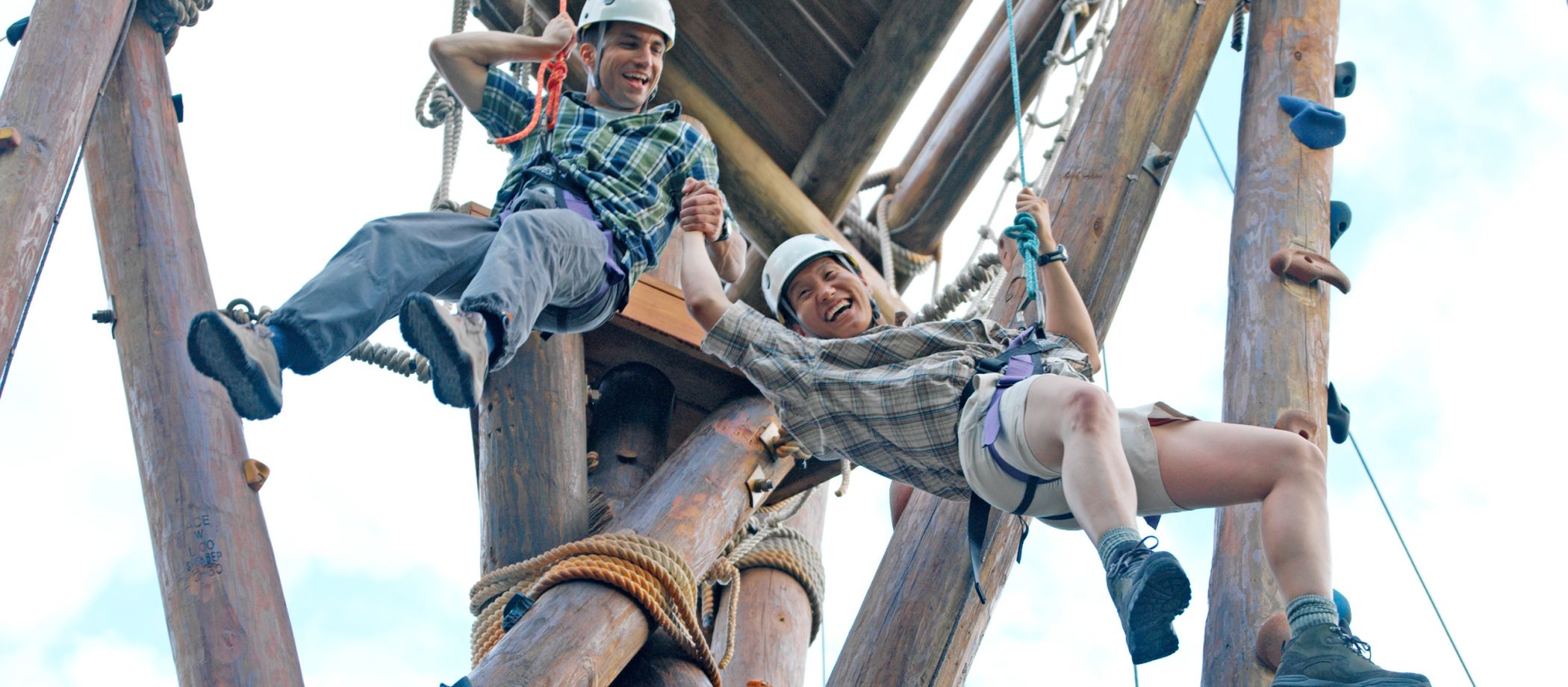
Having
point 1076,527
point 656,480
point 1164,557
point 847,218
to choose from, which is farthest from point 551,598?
point 847,218

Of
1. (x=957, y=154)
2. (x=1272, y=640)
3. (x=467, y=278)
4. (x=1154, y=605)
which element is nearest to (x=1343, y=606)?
(x=1272, y=640)

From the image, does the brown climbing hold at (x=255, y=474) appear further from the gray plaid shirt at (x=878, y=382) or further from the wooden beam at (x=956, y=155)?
the wooden beam at (x=956, y=155)

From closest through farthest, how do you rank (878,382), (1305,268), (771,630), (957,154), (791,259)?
(878,382) < (1305,268) < (791,259) < (771,630) < (957,154)

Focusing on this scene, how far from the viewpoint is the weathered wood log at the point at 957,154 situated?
6.73 meters

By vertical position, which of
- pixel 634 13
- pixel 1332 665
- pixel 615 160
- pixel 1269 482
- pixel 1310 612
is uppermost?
pixel 634 13

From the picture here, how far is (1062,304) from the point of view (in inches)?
147

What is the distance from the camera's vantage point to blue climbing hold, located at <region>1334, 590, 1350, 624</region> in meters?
3.00

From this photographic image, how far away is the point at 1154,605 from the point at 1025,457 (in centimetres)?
59

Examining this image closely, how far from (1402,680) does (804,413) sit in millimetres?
1482

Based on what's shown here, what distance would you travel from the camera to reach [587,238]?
12.6ft

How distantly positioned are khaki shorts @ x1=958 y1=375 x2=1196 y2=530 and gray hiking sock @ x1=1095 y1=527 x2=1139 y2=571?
0.32m

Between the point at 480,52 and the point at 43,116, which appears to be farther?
the point at 480,52

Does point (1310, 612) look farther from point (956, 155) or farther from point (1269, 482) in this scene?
point (956, 155)

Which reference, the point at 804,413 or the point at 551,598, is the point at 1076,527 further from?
the point at 551,598
